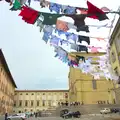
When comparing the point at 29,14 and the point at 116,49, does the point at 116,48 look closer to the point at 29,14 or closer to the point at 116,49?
the point at 116,49

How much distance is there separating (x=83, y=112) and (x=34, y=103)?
175 ft

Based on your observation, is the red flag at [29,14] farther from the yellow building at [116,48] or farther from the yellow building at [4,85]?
the yellow building at [4,85]

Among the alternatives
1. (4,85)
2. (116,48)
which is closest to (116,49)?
(116,48)

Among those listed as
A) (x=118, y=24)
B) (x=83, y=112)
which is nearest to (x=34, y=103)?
(x=83, y=112)

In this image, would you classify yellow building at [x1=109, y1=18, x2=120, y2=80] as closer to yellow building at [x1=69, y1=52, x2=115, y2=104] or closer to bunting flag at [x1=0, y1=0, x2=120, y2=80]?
bunting flag at [x1=0, y1=0, x2=120, y2=80]

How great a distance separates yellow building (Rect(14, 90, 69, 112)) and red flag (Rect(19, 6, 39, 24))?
8361 centimetres

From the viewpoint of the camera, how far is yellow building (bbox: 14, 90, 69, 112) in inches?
3688

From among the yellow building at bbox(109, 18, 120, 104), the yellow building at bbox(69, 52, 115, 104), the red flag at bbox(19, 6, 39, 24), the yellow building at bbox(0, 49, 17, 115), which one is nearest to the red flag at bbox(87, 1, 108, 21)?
the red flag at bbox(19, 6, 39, 24)

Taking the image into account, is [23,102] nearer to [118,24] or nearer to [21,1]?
[118,24]

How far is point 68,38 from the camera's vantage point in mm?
15219

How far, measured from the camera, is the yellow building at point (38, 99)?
93.7 meters

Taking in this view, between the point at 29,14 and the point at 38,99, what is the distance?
277 feet

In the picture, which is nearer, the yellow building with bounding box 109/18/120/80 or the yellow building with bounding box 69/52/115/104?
the yellow building with bounding box 109/18/120/80

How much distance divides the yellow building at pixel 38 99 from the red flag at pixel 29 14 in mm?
83606
